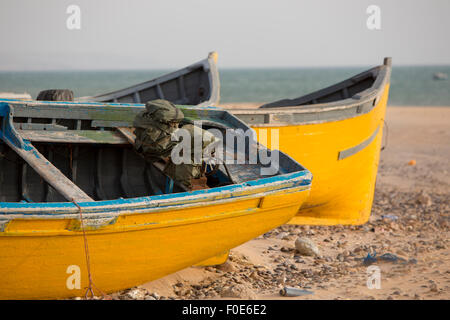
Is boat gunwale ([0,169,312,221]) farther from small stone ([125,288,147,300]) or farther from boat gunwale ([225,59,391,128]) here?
boat gunwale ([225,59,391,128])

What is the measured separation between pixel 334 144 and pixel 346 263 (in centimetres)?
217

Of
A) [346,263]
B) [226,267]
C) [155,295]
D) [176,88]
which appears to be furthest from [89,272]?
[176,88]

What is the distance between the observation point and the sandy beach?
5.18m

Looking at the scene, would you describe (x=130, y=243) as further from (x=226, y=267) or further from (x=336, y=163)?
(x=336, y=163)

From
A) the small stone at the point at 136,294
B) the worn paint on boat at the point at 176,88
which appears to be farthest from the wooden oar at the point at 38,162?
the worn paint on boat at the point at 176,88

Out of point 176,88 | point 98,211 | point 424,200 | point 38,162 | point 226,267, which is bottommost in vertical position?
point 424,200

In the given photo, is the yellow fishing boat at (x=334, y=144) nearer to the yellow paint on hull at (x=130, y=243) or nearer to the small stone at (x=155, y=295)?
the yellow paint on hull at (x=130, y=243)

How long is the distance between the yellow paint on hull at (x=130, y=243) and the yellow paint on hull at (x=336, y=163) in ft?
7.51

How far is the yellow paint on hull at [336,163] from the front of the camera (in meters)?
7.40

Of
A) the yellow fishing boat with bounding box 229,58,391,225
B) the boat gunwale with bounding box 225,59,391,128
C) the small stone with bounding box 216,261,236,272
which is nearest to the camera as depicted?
the small stone with bounding box 216,261,236,272

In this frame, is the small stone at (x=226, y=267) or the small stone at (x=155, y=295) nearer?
the small stone at (x=155, y=295)

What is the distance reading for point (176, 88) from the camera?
33.3ft

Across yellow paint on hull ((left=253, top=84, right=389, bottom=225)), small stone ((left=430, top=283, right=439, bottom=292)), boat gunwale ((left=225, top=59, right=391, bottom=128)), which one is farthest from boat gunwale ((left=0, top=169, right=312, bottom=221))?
yellow paint on hull ((left=253, top=84, right=389, bottom=225))

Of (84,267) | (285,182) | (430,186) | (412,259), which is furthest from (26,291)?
(430,186)
